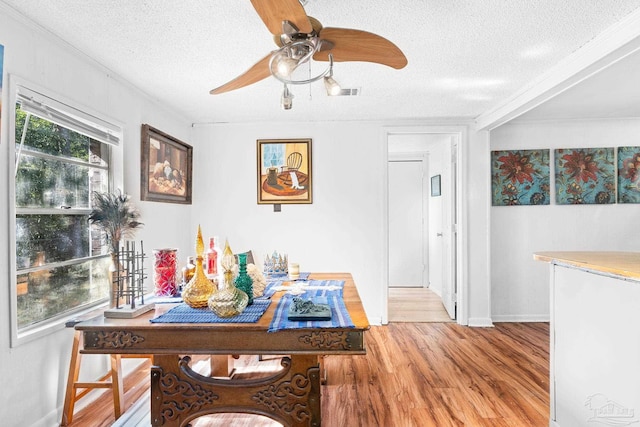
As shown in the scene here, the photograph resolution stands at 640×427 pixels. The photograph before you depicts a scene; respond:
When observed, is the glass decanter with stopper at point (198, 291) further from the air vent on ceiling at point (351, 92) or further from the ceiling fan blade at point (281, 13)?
the air vent on ceiling at point (351, 92)

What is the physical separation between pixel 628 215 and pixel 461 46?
132 inches

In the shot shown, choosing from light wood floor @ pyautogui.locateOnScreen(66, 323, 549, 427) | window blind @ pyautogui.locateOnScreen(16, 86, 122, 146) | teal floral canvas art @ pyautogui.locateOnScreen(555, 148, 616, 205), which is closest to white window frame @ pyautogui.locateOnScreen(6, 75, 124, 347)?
window blind @ pyautogui.locateOnScreen(16, 86, 122, 146)

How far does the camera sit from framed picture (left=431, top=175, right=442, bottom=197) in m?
5.26

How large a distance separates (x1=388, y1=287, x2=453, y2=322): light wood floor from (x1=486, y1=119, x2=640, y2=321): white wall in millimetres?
698

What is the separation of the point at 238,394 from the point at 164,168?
2.47 m

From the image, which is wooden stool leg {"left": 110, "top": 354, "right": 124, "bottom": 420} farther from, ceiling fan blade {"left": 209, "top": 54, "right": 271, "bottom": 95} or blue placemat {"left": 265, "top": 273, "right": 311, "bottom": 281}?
ceiling fan blade {"left": 209, "top": 54, "right": 271, "bottom": 95}

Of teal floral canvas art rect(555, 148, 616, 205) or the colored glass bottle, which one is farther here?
teal floral canvas art rect(555, 148, 616, 205)

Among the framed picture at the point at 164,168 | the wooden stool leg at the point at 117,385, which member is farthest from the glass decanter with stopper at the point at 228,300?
the framed picture at the point at 164,168

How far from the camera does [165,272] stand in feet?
6.10

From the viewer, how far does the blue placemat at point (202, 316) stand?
58.9 inches

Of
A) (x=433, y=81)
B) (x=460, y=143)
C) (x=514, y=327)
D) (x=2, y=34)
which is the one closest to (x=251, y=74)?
(x=2, y=34)

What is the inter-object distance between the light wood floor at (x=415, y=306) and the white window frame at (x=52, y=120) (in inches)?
128

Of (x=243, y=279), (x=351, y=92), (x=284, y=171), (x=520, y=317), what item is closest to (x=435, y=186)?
(x=520, y=317)

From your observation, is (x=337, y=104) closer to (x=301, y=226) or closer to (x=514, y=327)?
(x=301, y=226)
